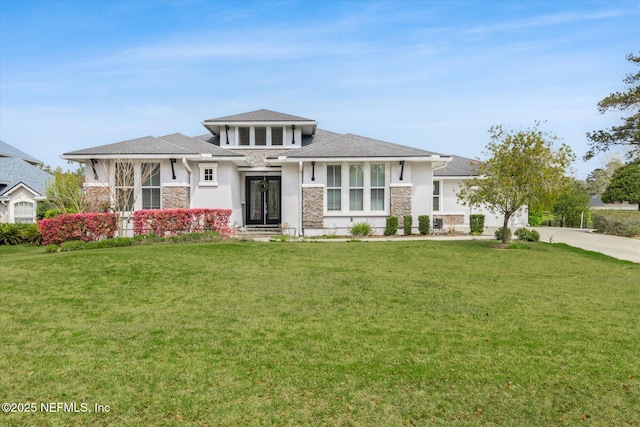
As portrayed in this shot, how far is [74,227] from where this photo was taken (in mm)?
14398

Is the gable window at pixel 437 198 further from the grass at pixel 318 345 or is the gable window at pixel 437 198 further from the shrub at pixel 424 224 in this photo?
the grass at pixel 318 345

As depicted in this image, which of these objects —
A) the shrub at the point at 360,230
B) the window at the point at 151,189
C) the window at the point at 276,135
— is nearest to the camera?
the shrub at the point at 360,230

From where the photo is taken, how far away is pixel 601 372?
4.45 metres

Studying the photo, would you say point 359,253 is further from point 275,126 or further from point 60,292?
point 275,126

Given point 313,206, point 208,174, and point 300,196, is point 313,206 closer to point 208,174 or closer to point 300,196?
point 300,196

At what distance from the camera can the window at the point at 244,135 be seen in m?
20.8

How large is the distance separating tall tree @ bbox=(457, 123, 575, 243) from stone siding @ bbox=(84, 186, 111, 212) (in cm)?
1465

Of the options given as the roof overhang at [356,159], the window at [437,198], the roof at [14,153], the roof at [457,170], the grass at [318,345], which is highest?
the roof at [14,153]

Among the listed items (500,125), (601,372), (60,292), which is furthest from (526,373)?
(500,125)

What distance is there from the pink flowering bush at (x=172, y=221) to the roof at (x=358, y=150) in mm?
4610

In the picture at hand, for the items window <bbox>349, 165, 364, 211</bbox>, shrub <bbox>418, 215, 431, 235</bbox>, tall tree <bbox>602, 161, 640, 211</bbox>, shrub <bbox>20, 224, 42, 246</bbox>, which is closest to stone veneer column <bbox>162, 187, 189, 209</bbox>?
shrub <bbox>20, 224, 42, 246</bbox>

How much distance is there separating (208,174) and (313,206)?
15.9 ft

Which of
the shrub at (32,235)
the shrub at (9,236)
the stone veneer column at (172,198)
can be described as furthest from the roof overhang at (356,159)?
the shrub at (9,236)

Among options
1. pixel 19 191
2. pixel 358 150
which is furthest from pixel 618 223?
pixel 19 191
